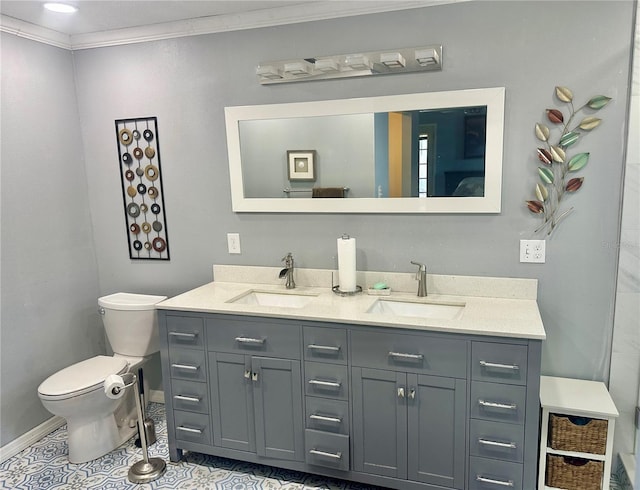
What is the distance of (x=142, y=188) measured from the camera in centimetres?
312

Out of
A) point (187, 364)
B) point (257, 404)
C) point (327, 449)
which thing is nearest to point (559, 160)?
point (327, 449)

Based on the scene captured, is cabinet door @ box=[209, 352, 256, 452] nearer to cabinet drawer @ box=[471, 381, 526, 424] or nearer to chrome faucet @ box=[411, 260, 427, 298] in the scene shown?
chrome faucet @ box=[411, 260, 427, 298]

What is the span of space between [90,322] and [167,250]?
798 millimetres

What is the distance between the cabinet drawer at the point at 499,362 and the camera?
76.9 inches

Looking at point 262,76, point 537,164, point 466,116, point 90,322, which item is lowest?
point 90,322

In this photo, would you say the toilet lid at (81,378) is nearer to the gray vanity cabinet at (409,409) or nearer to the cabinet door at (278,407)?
the cabinet door at (278,407)

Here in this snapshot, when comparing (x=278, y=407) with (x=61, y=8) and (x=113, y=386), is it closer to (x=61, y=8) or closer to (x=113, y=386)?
(x=113, y=386)

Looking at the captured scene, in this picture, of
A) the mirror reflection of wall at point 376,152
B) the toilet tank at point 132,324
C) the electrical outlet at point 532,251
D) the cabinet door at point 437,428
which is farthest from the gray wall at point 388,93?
the cabinet door at point 437,428

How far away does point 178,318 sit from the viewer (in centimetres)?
249

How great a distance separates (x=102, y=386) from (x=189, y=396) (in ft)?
1.65

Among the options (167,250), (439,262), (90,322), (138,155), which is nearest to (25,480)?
(90,322)

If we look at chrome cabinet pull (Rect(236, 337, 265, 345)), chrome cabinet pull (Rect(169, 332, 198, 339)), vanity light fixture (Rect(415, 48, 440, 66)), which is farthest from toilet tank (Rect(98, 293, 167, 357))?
vanity light fixture (Rect(415, 48, 440, 66))

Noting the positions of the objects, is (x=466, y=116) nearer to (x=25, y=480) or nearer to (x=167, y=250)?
(x=167, y=250)

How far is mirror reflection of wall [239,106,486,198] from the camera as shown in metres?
2.39
